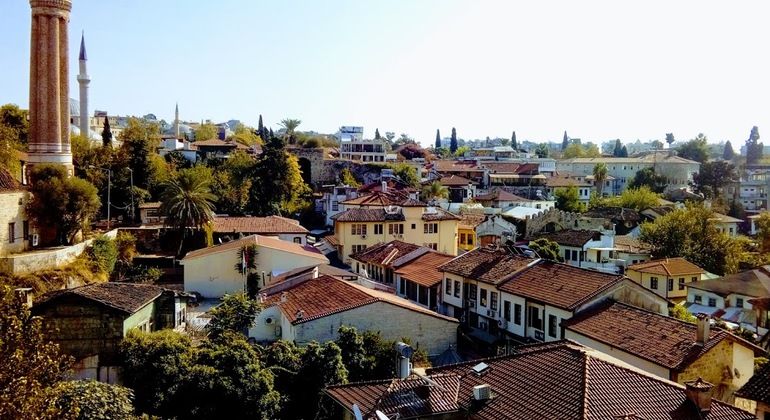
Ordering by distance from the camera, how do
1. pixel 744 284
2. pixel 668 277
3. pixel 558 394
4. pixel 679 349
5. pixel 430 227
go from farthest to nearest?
pixel 430 227 < pixel 668 277 < pixel 744 284 < pixel 679 349 < pixel 558 394

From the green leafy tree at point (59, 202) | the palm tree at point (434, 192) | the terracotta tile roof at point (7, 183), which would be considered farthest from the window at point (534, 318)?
the palm tree at point (434, 192)

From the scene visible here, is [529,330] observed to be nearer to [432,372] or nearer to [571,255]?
[432,372]

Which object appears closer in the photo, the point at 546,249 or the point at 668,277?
the point at 668,277

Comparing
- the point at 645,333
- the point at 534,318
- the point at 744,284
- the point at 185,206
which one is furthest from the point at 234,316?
the point at 744,284

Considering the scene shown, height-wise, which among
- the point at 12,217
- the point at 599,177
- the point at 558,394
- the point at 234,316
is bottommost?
the point at 234,316

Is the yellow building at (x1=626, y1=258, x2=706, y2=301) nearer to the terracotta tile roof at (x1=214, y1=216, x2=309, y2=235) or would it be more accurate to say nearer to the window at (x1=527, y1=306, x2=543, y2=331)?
the window at (x1=527, y1=306, x2=543, y2=331)

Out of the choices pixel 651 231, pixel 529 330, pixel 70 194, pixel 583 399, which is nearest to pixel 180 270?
pixel 70 194

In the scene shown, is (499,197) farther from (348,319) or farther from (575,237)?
(348,319)
